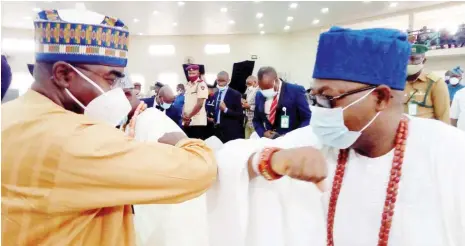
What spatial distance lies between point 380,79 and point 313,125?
1.12 feet

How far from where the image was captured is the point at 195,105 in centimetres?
719

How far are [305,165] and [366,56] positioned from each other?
0.62 m

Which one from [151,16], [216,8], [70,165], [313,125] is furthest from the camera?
[151,16]

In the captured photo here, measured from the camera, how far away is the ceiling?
55.7 ft

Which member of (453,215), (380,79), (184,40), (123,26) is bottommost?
(453,215)

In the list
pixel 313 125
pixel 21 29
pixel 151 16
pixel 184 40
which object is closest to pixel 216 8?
pixel 151 16

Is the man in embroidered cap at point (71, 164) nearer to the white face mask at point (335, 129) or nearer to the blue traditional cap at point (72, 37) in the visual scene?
the blue traditional cap at point (72, 37)

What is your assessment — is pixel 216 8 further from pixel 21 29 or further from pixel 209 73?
pixel 21 29

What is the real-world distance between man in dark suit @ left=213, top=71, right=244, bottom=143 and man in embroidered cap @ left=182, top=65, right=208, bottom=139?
10.9 inches

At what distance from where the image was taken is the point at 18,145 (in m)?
1.24

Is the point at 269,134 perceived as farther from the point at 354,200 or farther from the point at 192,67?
the point at 354,200

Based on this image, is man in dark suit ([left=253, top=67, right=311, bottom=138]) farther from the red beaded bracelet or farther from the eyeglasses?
the red beaded bracelet

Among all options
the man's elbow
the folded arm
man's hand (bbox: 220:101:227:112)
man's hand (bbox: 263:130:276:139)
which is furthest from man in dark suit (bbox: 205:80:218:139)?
the folded arm

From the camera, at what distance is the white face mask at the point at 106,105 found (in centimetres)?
155
